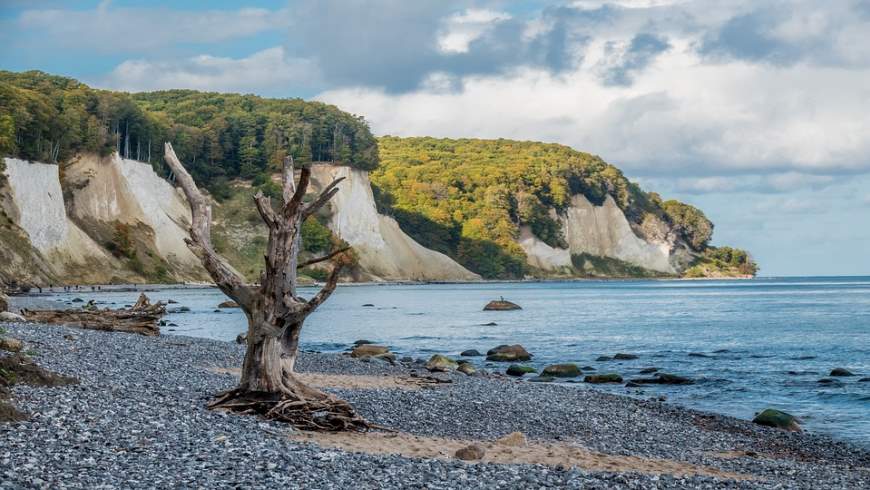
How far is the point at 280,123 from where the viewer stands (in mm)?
154750

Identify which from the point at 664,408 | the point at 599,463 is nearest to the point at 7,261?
the point at 664,408

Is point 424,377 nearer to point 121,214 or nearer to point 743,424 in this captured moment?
point 743,424

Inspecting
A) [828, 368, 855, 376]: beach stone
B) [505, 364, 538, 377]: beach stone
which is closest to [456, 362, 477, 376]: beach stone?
[505, 364, 538, 377]: beach stone

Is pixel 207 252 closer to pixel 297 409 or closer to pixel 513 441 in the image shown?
pixel 297 409

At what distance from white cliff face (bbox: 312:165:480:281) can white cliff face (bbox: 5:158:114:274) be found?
46.1 meters

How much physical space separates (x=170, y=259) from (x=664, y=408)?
295ft

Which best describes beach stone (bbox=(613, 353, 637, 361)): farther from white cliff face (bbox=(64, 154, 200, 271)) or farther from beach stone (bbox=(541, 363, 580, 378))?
white cliff face (bbox=(64, 154, 200, 271))

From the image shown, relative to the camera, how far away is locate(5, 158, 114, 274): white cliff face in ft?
288

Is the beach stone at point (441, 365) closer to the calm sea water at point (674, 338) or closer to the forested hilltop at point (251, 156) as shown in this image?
the calm sea water at point (674, 338)

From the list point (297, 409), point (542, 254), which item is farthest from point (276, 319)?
point (542, 254)

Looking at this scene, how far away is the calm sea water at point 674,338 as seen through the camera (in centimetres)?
2883

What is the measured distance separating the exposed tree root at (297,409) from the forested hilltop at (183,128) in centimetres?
7701

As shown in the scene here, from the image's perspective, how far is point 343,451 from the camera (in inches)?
547

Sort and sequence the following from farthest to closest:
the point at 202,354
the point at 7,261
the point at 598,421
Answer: the point at 7,261 < the point at 202,354 < the point at 598,421
